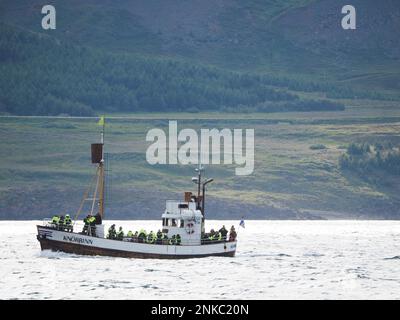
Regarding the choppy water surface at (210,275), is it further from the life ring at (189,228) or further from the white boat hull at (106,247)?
the life ring at (189,228)

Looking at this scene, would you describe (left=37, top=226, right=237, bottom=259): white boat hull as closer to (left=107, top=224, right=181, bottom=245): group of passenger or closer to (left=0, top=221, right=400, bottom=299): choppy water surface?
(left=107, top=224, right=181, bottom=245): group of passenger

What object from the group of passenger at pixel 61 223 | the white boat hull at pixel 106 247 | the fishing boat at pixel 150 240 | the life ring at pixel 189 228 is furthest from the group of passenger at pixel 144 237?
the group of passenger at pixel 61 223

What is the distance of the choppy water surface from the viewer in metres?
90.3

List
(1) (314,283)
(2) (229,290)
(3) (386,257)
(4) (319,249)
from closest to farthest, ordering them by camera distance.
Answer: (2) (229,290) → (1) (314,283) → (3) (386,257) → (4) (319,249)

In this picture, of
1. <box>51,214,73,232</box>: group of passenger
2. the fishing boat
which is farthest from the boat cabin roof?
<box>51,214,73,232</box>: group of passenger

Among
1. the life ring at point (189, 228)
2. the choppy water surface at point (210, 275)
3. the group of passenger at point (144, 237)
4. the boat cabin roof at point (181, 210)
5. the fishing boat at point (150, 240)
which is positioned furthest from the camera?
the boat cabin roof at point (181, 210)

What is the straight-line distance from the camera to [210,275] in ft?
339

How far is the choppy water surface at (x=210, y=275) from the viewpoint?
90312 mm

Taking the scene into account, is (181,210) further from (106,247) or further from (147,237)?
(106,247)

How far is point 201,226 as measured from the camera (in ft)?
396

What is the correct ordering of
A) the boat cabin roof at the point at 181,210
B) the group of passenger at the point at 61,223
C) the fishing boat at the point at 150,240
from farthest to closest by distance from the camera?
1. the boat cabin roof at the point at 181,210
2. the group of passenger at the point at 61,223
3. the fishing boat at the point at 150,240

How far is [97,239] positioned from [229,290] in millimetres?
26249

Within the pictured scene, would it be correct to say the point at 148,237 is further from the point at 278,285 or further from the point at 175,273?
the point at 278,285
